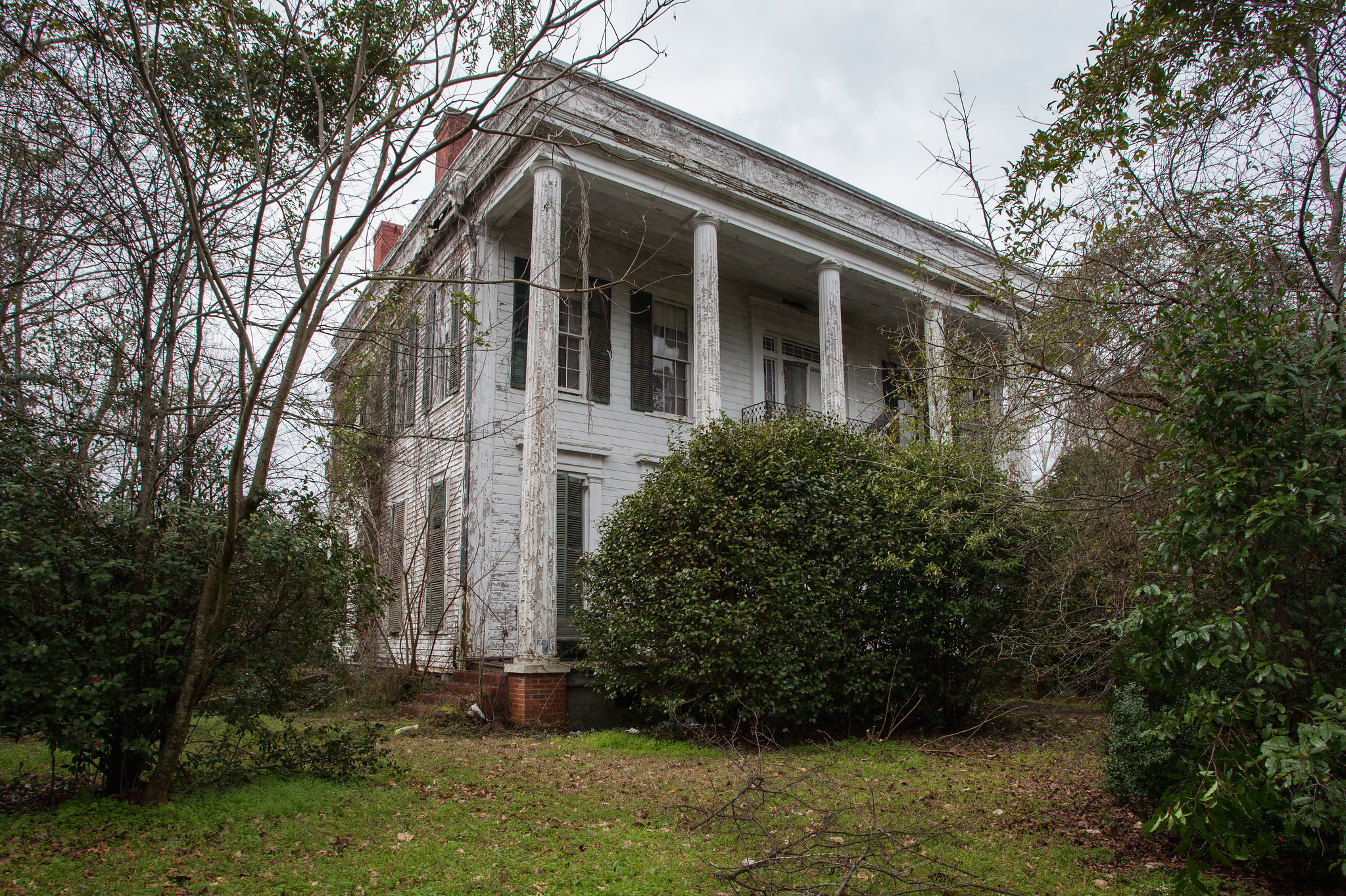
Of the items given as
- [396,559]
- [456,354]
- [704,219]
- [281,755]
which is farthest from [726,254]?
[281,755]

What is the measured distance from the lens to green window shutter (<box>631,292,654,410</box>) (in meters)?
Result: 13.6

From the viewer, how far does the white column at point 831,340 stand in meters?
12.8

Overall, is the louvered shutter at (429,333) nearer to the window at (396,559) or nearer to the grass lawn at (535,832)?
the window at (396,559)

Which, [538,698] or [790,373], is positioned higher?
[790,373]

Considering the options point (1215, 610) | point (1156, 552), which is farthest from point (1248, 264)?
point (1215, 610)

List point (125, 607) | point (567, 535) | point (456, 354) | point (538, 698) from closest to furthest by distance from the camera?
point (125, 607), point (538, 698), point (456, 354), point (567, 535)

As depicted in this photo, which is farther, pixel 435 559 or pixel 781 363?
pixel 781 363

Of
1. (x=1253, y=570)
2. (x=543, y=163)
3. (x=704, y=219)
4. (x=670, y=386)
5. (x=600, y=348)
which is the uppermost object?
(x=543, y=163)

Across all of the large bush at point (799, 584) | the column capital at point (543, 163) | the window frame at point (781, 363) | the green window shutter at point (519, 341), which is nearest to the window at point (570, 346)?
the green window shutter at point (519, 341)

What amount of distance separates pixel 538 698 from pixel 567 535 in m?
3.16

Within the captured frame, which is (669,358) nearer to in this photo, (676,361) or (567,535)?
(676,361)

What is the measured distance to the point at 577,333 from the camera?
1312 cm

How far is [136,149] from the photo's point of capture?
5867 millimetres

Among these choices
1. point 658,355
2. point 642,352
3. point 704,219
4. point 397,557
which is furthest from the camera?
point 658,355
